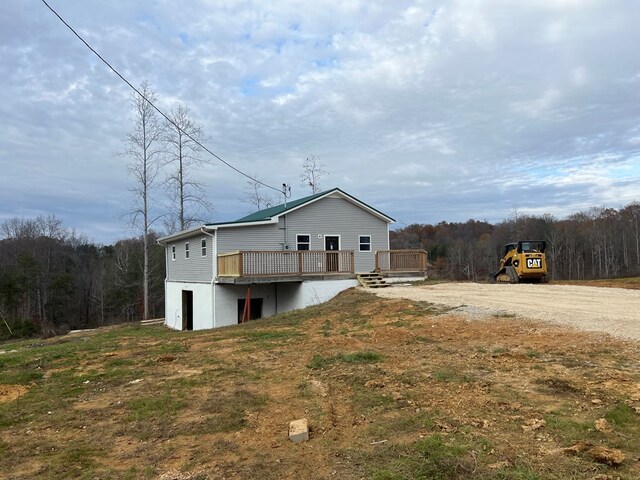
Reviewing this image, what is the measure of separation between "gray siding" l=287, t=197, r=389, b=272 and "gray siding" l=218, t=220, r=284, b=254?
61 centimetres

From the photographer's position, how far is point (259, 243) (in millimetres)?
19812

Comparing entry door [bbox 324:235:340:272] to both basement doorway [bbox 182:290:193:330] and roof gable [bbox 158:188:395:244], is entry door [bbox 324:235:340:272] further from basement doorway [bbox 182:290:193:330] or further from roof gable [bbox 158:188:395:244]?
basement doorway [bbox 182:290:193:330]

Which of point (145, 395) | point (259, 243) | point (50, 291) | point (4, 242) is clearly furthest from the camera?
point (4, 242)

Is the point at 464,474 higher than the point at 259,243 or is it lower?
lower

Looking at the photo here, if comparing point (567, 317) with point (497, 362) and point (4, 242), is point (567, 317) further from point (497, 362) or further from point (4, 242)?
point (4, 242)

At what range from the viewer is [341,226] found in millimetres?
21594

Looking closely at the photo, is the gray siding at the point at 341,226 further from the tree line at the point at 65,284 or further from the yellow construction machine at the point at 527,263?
the tree line at the point at 65,284

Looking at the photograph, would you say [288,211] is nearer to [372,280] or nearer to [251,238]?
[251,238]

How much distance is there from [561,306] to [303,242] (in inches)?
477

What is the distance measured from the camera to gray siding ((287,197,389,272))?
68.2ft

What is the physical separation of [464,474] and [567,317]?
288 inches

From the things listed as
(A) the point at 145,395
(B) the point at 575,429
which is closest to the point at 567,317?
(B) the point at 575,429

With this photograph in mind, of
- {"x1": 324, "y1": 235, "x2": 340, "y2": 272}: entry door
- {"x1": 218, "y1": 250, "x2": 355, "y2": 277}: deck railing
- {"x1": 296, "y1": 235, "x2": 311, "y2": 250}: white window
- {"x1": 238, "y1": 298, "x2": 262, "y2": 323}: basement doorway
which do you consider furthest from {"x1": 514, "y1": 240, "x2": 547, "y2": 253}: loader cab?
{"x1": 238, "y1": 298, "x2": 262, "y2": 323}: basement doorway

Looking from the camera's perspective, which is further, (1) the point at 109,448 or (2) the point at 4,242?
(2) the point at 4,242
